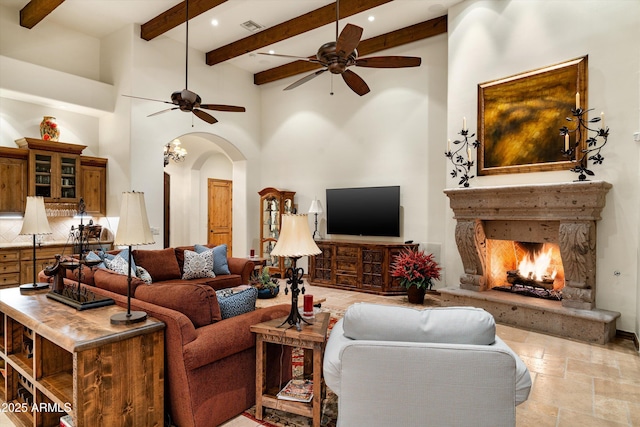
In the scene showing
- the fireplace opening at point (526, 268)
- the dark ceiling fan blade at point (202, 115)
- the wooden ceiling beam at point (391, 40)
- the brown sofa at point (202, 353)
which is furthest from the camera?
the wooden ceiling beam at point (391, 40)

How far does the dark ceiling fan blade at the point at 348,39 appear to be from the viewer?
114 inches

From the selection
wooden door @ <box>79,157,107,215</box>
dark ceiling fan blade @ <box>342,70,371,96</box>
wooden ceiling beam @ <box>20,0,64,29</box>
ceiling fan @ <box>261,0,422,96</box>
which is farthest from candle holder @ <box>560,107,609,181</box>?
wooden door @ <box>79,157,107,215</box>

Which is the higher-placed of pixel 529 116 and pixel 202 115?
pixel 202 115

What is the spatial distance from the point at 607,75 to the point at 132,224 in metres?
4.80

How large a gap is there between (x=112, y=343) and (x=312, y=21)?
518cm

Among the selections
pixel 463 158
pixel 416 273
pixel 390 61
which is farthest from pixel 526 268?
pixel 390 61

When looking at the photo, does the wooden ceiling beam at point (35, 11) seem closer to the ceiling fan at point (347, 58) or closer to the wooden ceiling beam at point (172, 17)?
A: the wooden ceiling beam at point (172, 17)

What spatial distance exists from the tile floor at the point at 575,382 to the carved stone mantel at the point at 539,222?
1.96 ft

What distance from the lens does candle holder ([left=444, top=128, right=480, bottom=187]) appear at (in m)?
4.96

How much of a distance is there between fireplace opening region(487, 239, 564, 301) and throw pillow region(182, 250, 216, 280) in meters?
3.83

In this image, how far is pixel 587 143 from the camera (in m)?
4.05

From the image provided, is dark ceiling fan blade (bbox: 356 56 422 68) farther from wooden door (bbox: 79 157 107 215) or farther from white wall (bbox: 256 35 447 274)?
wooden door (bbox: 79 157 107 215)

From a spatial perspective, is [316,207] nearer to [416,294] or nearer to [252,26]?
[416,294]

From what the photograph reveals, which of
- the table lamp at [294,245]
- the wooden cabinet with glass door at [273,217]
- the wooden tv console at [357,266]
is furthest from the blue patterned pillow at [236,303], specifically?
the wooden cabinet with glass door at [273,217]
